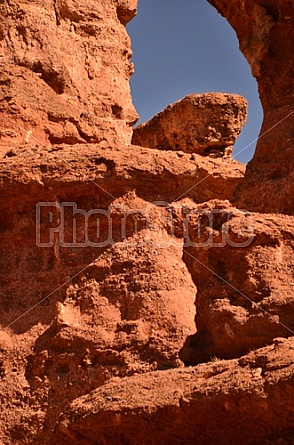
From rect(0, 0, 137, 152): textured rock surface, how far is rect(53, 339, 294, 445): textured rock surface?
6.32m

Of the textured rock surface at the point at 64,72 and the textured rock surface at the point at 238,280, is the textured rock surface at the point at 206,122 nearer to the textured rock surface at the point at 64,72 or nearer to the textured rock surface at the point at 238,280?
the textured rock surface at the point at 64,72

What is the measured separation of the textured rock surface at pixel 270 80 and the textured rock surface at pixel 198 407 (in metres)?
3.49

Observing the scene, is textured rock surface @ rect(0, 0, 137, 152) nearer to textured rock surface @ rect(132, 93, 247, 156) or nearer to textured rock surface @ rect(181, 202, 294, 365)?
textured rock surface @ rect(132, 93, 247, 156)

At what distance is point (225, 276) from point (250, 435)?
189cm

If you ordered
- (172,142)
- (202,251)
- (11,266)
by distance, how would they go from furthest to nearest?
(172,142), (11,266), (202,251)

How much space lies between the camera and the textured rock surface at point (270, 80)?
1174 centimetres

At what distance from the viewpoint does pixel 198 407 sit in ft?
26.8

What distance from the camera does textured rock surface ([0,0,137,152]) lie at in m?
15.3

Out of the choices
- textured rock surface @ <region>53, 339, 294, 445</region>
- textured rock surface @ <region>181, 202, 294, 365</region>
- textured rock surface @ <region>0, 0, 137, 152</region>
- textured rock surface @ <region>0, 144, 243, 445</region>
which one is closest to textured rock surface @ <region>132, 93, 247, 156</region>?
textured rock surface @ <region>0, 0, 137, 152</region>

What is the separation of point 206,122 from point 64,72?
4.73m

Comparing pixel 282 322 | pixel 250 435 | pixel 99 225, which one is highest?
pixel 99 225

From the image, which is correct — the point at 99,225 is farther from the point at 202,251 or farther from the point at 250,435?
the point at 250,435

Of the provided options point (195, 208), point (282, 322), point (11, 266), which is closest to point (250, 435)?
point (282, 322)

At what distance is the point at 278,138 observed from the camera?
39.5 ft
